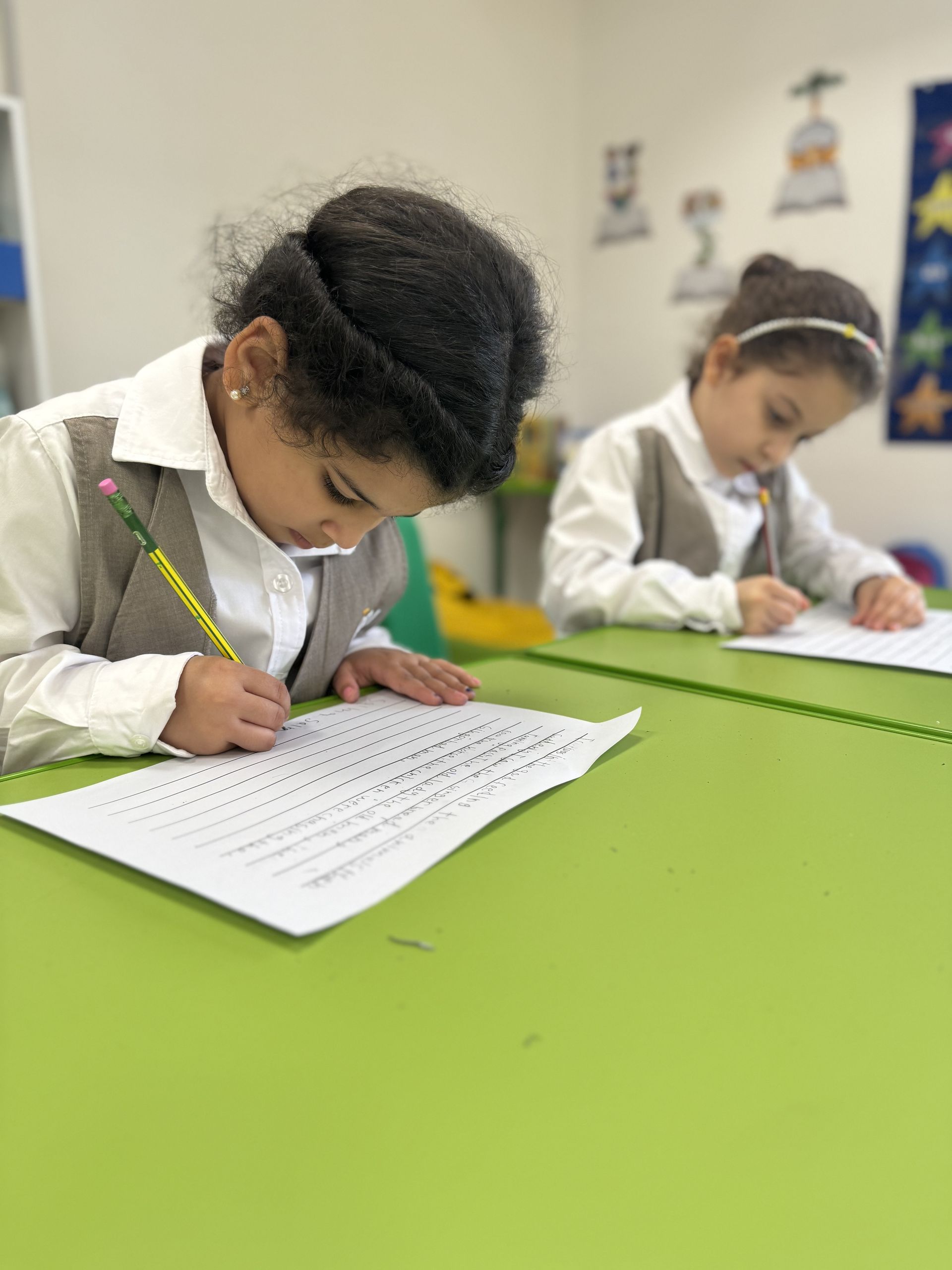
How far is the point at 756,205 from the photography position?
2432 millimetres

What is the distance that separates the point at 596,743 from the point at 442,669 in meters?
0.20

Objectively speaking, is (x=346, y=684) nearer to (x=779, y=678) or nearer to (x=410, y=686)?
(x=410, y=686)

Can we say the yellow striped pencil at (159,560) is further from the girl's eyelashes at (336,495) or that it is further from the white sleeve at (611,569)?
the white sleeve at (611,569)

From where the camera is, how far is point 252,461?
2.09 feet

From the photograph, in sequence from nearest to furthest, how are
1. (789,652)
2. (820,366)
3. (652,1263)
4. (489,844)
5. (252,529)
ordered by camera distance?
(652,1263) < (489,844) < (252,529) < (789,652) < (820,366)

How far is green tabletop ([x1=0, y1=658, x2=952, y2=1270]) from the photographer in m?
0.23

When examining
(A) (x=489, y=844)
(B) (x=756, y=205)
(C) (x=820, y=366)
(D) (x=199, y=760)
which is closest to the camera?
(A) (x=489, y=844)

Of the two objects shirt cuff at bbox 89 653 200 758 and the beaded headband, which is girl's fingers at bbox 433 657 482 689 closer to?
shirt cuff at bbox 89 653 200 758

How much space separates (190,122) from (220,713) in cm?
174

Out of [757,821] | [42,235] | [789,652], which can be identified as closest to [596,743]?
[757,821]

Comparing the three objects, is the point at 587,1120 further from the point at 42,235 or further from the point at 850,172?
the point at 850,172

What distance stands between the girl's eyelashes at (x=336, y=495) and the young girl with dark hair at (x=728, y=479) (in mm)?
525

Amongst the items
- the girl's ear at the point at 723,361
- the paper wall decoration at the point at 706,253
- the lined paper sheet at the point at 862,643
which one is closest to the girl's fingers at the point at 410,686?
the lined paper sheet at the point at 862,643

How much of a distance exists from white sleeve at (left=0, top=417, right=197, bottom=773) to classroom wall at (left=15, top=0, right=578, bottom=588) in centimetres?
121
